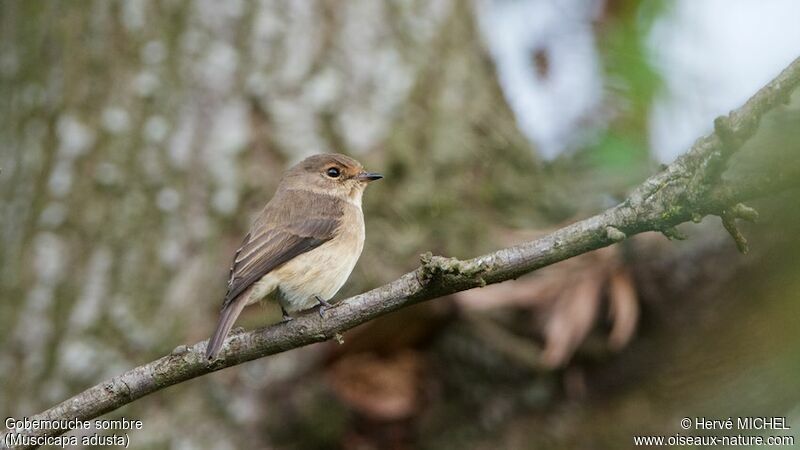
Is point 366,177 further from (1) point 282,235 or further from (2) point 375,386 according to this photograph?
(2) point 375,386


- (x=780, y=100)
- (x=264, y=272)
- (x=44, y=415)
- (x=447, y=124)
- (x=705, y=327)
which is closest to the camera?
(x=780, y=100)

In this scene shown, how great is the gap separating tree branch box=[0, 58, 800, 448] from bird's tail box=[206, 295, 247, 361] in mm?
31

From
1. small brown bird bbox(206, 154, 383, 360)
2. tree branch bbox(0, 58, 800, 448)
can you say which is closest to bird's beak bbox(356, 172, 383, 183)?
small brown bird bbox(206, 154, 383, 360)

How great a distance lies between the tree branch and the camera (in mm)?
2010

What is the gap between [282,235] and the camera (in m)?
4.33

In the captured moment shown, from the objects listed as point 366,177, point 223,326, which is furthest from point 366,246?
point 223,326

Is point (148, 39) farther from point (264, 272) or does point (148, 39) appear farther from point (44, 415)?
point (44, 415)

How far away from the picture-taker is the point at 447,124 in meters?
5.91

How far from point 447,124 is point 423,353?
5.57 feet

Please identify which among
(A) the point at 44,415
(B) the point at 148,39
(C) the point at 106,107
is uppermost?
(B) the point at 148,39

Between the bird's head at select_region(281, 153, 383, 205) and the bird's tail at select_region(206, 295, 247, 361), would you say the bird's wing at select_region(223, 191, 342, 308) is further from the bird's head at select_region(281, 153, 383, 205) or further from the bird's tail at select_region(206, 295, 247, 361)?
the bird's head at select_region(281, 153, 383, 205)

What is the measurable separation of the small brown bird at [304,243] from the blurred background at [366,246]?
0.49 m

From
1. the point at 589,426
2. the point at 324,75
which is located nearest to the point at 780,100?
the point at 589,426

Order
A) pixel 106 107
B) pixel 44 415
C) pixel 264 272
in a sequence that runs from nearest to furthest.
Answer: pixel 44 415, pixel 264 272, pixel 106 107
